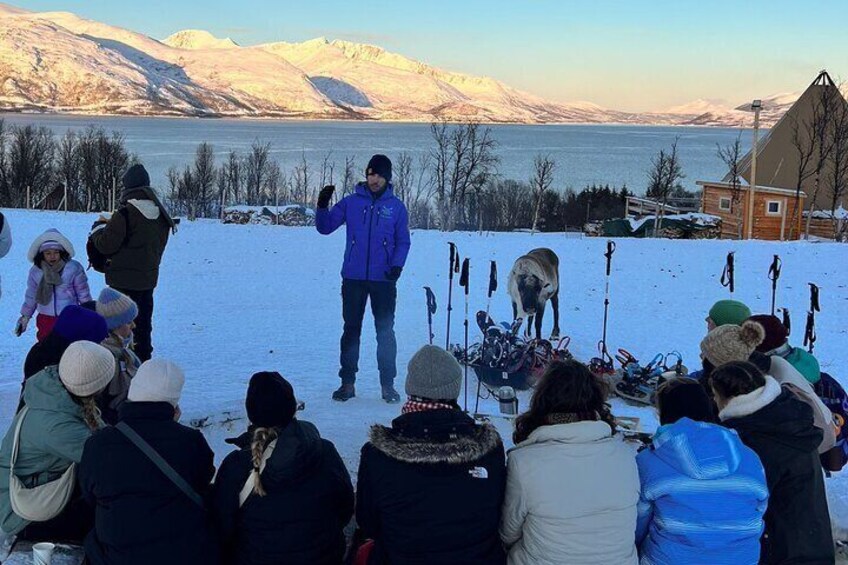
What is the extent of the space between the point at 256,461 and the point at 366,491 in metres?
0.44

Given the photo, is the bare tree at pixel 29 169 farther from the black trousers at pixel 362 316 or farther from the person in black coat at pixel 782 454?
the person in black coat at pixel 782 454

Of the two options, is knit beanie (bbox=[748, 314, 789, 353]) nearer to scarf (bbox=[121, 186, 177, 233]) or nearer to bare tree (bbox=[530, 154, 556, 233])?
scarf (bbox=[121, 186, 177, 233])

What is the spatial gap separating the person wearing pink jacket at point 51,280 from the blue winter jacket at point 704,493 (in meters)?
4.61

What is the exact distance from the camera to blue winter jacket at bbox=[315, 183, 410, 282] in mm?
6246

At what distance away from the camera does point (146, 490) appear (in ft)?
9.64

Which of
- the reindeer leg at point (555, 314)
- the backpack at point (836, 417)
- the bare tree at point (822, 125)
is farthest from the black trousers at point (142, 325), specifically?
the bare tree at point (822, 125)

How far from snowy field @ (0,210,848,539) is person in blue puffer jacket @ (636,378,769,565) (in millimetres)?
1735

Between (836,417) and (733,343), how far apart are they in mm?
806

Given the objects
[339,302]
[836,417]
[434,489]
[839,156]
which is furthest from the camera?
[839,156]

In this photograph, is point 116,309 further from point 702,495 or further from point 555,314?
point 555,314

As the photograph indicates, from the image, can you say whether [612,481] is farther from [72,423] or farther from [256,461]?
[72,423]

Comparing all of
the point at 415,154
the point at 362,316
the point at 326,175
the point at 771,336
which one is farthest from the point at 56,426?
the point at 415,154

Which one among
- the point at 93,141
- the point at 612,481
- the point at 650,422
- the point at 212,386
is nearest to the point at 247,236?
the point at 212,386

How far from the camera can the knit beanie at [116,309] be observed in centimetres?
484
